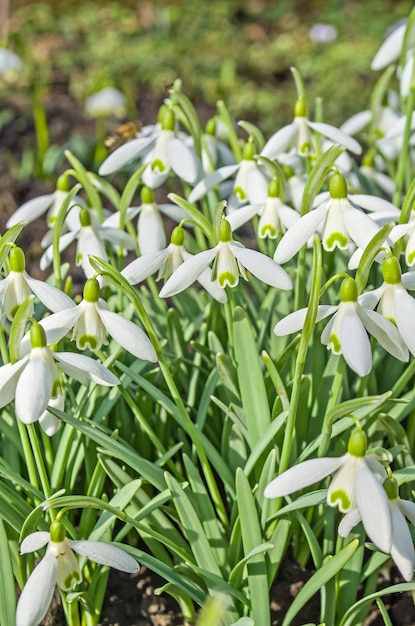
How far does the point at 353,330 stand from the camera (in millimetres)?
1321

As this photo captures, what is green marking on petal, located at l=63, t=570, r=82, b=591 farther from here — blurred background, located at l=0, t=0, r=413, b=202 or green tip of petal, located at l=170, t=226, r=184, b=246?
blurred background, located at l=0, t=0, r=413, b=202

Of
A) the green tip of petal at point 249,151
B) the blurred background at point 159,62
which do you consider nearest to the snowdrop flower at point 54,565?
the green tip of petal at point 249,151

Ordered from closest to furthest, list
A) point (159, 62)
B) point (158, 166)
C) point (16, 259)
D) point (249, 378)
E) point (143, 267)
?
point (16, 259) < point (143, 267) < point (249, 378) < point (158, 166) < point (159, 62)

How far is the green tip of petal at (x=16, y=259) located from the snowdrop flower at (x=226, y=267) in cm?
25

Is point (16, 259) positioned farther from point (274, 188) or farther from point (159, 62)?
point (159, 62)

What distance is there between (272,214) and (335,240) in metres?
0.28

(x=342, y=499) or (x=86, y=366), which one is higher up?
(x=86, y=366)

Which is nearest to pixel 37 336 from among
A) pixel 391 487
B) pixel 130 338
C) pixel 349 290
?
pixel 130 338

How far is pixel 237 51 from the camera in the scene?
5004 mm

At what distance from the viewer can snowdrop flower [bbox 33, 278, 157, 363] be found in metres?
1.39

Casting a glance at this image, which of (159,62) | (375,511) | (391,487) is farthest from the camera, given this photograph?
(159,62)

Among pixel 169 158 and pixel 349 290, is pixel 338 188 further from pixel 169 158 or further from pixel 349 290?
pixel 169 158

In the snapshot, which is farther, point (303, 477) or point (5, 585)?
point (5, 585)

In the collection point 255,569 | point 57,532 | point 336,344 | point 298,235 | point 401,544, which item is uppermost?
point 298,235
